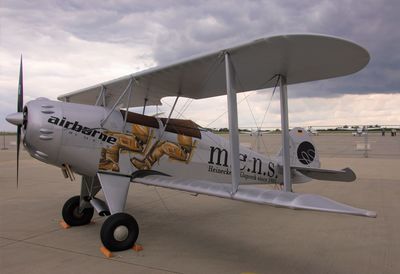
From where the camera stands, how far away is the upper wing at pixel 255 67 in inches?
167

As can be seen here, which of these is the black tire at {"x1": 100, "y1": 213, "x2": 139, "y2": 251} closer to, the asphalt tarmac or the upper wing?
the asphalt tarmac

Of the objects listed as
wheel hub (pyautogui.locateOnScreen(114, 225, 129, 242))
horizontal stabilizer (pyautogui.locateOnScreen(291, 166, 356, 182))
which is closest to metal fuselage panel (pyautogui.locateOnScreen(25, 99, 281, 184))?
wheel hub (pyautogui.locateOnScreen(114, 225, 129, 242))

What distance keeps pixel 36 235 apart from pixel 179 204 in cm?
328

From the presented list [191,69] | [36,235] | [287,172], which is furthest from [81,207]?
[287,172]

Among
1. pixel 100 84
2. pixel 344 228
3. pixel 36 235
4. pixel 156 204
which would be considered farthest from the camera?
pixel 156 204

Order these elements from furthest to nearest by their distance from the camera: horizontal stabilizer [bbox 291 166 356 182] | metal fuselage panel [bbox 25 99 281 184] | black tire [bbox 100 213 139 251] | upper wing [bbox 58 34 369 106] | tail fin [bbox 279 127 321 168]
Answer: tail fin [bbox 279 127 321 168] < horizontal stabilizer [bbox 291 166 356 182] < metal fuselage panel [bbox 25 99 281 184] < black tire [bbox 100 213 139 251] < upper wing [bbox 58 34 369 106]

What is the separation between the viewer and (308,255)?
15.5ft

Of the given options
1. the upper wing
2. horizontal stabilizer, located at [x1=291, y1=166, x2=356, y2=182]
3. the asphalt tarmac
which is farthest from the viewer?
horizontal stabilizer, located at [x1=291, y1=166, x2=356, y2=182]

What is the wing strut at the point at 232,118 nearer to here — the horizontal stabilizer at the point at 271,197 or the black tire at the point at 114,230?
the horizontal stabilizer at the point at 271,197

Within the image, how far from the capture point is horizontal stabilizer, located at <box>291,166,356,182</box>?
620 centimetres

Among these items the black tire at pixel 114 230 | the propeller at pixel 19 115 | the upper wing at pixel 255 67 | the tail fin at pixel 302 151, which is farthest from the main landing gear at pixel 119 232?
the tail fin at pixel 302 151

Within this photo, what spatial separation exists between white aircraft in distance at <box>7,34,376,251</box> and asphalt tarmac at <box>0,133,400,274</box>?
0.54 meters

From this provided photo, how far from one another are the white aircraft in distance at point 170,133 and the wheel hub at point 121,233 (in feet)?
0.05

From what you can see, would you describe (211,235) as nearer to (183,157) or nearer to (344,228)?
(183,157)
